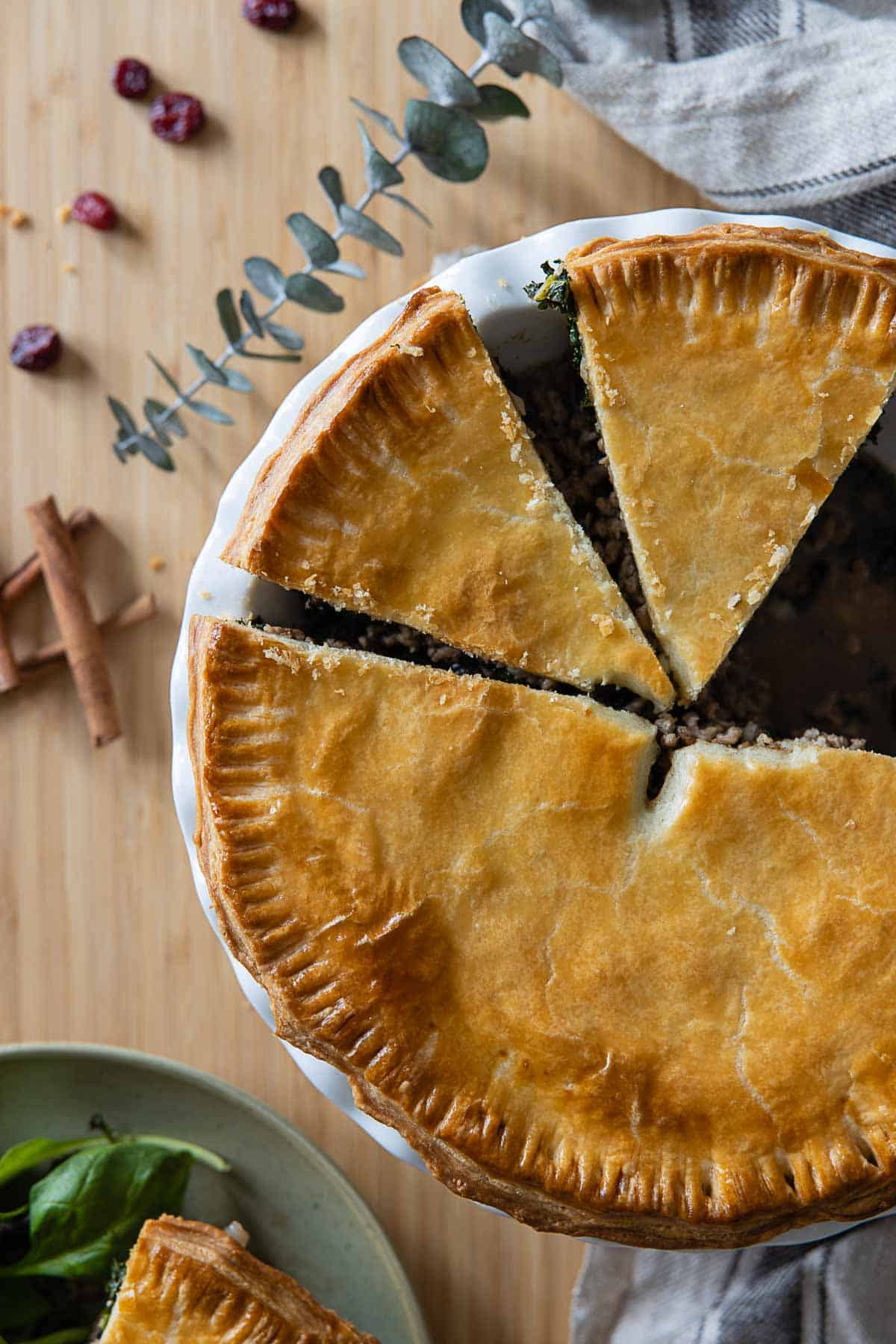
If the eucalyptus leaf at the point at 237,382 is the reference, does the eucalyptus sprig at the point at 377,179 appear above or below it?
above

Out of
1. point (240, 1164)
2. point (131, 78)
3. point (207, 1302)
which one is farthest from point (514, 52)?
point (207, 1302)

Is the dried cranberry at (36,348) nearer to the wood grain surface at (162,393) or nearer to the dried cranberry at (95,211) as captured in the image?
the wood grain surface at (162,393)

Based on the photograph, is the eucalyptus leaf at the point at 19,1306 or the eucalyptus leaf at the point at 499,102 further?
the eucalyptus leaf at the point at 19,1306

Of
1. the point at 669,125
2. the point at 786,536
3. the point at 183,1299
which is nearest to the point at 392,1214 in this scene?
the point at 183,1299

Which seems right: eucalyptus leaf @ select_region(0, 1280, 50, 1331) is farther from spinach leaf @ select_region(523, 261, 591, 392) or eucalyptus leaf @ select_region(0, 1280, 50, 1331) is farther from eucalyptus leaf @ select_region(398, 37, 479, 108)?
eucalyptus leaf @ select_region(398, 37, 479, 108)

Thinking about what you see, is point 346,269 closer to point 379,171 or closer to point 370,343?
point 379,171

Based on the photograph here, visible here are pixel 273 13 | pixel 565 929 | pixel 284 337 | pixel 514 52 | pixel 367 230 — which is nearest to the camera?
pixel 565 929

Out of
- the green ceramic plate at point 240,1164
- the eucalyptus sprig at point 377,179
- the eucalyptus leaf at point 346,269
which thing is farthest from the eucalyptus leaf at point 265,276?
the green ceramic plate at point 240,1164
